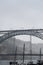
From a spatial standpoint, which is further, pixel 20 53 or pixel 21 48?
pixel 21 48

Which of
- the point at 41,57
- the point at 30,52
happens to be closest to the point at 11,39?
the point at 30,52

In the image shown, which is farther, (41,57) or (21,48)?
(21,48)

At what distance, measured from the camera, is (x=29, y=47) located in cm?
992

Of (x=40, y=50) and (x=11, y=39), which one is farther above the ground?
(x=11, y=39)

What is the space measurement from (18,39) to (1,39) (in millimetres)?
1285

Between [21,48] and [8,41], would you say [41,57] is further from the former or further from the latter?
[8,41]

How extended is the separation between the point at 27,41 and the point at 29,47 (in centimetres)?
46

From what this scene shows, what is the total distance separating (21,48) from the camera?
9820 mm

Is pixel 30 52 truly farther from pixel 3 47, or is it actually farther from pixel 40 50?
pixel 3 47

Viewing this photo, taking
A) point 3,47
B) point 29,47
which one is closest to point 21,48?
point 29,47

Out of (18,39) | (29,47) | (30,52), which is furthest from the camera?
(18,39)

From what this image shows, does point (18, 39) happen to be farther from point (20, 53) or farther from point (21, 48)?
point (20, 53)

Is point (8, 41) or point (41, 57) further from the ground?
point (8, 41)

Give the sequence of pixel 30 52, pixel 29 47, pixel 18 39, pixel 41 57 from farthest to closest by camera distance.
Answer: pixel 18 39 → pixel 29 47 → pixel 30 52 → pixel 41 57
